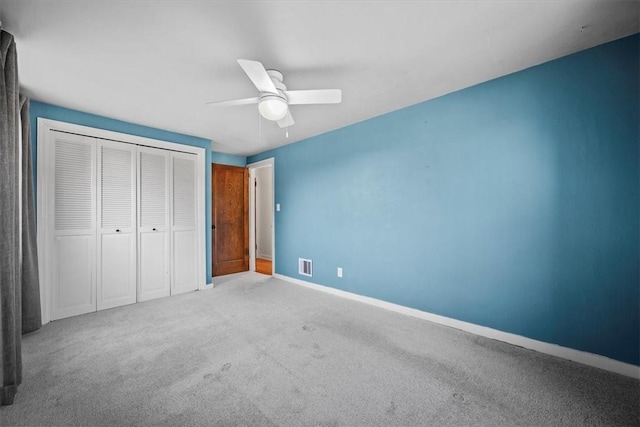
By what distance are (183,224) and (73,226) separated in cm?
124

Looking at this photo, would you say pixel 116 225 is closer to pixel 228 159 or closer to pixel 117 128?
pixel 117 128

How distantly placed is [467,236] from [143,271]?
405 centimetres

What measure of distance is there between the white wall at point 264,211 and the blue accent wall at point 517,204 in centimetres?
Answer: 377

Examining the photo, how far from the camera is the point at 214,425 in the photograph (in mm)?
1478

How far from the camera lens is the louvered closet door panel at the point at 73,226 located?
2988 mm

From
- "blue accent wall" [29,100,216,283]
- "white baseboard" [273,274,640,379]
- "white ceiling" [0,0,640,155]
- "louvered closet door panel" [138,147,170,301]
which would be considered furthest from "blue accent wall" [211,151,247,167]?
"white baseboard" [273,274,640,379]

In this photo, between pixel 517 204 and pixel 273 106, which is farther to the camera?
pixel 517 204

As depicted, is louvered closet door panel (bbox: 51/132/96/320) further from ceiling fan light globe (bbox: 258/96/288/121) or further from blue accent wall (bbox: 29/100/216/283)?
ceiling fan light globe (bbox: 258/96/288/121)

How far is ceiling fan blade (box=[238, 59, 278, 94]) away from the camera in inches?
64.5

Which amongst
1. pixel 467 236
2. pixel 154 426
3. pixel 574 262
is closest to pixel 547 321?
pixel 574 262

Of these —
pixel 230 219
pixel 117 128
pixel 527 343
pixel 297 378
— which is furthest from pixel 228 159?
pixel 527 343

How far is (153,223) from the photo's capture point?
12.2 ft

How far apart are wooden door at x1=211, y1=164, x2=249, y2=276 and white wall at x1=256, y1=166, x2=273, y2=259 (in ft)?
5.53

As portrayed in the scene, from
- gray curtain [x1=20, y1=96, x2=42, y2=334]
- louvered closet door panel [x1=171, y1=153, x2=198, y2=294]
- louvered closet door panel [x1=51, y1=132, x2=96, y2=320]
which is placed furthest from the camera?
louvered closet door panel [x1=171, y1=153, x2=198, y2=294]
